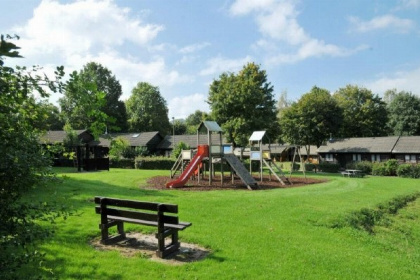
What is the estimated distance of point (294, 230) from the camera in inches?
380

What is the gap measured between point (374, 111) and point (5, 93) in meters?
68.4

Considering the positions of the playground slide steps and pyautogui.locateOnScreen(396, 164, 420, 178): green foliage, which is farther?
pyautogui.locateOnScreen(396, 164, 420, 178): green foliage

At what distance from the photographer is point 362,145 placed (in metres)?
49.6

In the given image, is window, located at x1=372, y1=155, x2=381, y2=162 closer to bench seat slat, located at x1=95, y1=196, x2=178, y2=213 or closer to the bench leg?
the bench leg

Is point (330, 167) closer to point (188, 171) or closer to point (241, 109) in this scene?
point (241, 109)

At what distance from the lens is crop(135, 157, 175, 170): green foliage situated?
36219 mm

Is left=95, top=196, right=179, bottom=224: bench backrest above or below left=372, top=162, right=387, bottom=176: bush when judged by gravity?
above

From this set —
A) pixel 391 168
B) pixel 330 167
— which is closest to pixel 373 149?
pixel 330 167

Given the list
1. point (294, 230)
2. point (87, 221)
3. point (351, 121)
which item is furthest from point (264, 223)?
point (351, 121)

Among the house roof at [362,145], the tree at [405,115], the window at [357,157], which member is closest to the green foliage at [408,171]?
the house roof at [362,145]

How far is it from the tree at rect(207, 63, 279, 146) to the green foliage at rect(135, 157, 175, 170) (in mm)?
7371

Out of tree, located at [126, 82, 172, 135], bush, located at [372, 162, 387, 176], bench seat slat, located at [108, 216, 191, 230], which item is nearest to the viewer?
bench seat slat, located at [108, 216, 191, 230]

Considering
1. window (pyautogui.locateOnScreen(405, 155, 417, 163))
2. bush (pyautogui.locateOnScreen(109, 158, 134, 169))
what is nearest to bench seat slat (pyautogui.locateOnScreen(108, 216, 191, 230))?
bush (pyautogui.locateOnScreen(109, 158, 134, 169))

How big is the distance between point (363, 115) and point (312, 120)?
61.3 ft
